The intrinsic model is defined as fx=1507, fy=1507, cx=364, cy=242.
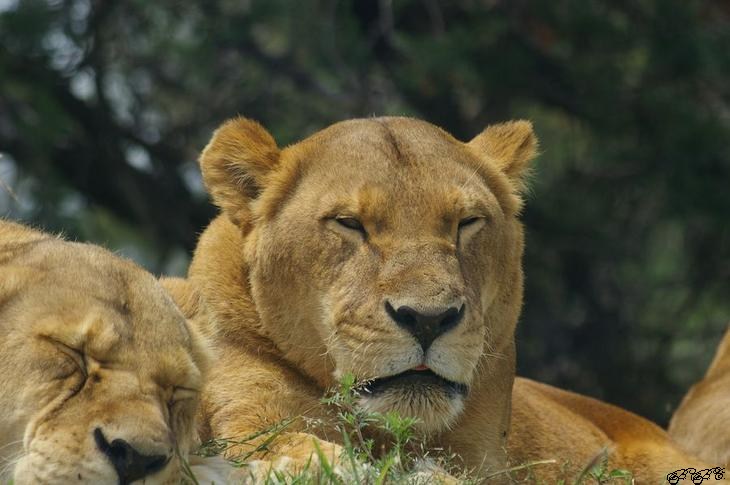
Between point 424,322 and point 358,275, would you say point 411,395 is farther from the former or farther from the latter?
point 358,275

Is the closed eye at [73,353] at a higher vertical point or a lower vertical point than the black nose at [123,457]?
higher

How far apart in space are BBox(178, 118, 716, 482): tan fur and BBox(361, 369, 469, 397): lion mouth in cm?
2

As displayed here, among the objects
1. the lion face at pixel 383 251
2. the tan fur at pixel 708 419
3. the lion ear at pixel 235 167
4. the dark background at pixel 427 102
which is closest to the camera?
the lion face at pixel 383 251

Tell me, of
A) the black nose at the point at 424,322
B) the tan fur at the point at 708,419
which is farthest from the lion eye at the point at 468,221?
the tan fur at the point at 708,419

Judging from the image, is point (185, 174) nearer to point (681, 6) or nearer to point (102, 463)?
point (681, 6)

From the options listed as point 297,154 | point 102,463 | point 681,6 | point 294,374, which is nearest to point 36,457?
point 102,463

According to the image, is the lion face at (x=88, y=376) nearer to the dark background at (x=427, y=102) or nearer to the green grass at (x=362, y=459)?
the green grass at (x=362, y=459)

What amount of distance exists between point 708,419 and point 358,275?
232 cm

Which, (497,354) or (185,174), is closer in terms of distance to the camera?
(497,354)

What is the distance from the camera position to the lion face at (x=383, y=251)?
484cm

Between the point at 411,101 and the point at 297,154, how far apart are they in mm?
4382

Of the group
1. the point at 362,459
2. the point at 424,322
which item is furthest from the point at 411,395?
the point at 362,459

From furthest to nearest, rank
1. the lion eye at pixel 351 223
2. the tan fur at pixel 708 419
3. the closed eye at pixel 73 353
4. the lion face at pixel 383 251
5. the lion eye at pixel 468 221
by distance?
the tan fur at pixel 708 419 < the lion eye at pixel 468 221 < the lion eye at pixel 351 223 < the lion face at pixel 383 251 < the closed eye at pixel 73 353

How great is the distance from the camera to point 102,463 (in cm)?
387
